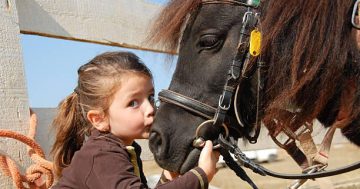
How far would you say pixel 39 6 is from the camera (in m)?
1.48

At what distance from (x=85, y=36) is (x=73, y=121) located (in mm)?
379

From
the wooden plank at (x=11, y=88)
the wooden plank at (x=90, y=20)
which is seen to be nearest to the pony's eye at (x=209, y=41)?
the wooden plank at (x=90, y=20)

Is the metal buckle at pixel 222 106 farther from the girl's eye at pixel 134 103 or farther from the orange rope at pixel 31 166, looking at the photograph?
the orange rope at pixel 31 166

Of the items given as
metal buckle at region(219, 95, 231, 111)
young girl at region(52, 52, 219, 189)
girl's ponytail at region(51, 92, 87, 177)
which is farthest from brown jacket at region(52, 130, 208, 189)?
metal buckle at region(219, 95, 231, 111)

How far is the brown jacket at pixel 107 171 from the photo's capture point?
109cm

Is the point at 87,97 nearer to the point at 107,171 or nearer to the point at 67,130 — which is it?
the point at 67,130

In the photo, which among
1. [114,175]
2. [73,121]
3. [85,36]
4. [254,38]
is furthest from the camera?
[85,36]

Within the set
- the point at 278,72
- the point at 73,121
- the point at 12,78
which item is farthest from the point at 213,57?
the point at 12,78

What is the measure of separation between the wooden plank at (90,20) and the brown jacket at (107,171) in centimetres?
49

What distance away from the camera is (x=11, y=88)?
1.31 m

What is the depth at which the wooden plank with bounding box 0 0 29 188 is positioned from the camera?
4.20ft

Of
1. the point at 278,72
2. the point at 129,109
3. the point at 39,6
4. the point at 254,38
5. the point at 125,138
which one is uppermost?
the point at 39,6

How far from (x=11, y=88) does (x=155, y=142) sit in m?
0.50

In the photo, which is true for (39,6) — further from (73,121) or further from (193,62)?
(193,62)
